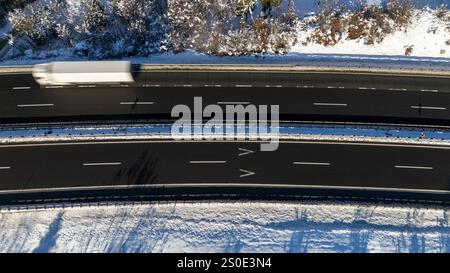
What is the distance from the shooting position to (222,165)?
32.2 m

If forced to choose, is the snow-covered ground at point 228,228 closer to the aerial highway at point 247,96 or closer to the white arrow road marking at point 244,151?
the white arrow road marking at point 244,151

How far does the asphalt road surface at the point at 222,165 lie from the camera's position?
3167 centimetres

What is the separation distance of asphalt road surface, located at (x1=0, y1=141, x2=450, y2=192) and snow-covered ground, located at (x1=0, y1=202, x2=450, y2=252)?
213cm

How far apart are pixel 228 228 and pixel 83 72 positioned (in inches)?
722

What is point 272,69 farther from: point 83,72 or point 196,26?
point 83,72

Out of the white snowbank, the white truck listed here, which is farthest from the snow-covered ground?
the white snowbank

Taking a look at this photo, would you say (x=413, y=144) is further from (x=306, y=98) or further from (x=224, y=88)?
(x=224, y=88)

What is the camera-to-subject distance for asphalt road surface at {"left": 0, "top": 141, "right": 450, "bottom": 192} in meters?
31.7

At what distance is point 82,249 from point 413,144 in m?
28.2

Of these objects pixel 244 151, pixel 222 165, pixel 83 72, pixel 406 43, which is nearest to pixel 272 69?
pixel 244 151

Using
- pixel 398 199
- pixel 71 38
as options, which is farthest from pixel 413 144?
pixel 71 38

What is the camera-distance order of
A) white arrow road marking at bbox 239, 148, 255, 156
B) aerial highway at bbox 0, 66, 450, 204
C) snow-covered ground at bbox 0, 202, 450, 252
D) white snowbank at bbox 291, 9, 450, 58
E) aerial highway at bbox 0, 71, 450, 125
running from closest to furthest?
snow-covered ground at bbox 0, 202, 450, 252 → aerial highway at bbox 0, 66, 450, 204 → white arrow road marking at bbox 239, 148, 255, 156 → aerial highway at bbox 0, 71, 450, 125 → white snowbank at bbox 291, 9, 450, 58

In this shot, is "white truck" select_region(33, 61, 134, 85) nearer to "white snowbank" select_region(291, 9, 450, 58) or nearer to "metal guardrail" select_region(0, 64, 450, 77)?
"metal guardrail" select_region(0, 64, 450, 77)

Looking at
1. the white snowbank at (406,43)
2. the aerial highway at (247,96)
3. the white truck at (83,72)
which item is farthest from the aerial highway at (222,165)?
the white snowbank at (406,43)
